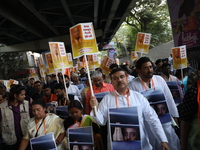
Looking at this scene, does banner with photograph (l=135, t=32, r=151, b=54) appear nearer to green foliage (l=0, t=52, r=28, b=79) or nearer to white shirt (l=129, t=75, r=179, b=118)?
white shirt (l=129, t=75, r=179, b=118)

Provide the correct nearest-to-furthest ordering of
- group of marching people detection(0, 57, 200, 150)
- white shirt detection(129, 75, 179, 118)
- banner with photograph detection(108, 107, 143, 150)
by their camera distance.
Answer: group of marching people detection(0, 57, 200, 150), banner with photograph detection(108, 107, 143, 150), white shirt detection(129, 75, 179, 118)

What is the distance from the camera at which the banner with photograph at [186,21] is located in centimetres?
839

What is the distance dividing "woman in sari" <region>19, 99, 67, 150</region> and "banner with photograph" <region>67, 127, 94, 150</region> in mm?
257

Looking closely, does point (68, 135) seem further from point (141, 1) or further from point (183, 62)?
point (141, 1)

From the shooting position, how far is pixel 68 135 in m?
3.06

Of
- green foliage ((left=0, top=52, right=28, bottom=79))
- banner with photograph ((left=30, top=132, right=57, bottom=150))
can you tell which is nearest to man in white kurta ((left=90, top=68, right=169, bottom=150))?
banner with photograph ((left=30, top=132, right=57, bottom=150))

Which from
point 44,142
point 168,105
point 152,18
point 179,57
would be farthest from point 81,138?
point 152,18

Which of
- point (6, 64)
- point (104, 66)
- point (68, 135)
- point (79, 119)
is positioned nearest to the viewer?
point (68, 135)

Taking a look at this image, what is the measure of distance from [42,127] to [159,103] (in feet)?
6.08

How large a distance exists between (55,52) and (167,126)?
382cm

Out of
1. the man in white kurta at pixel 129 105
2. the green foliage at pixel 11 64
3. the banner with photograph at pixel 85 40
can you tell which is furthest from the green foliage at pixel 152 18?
the man in white kurta at pixel 129 105

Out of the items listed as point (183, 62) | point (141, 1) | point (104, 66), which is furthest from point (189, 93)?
point (141, 1)

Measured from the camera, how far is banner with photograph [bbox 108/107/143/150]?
102 inches

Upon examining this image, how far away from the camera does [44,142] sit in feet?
10.1
